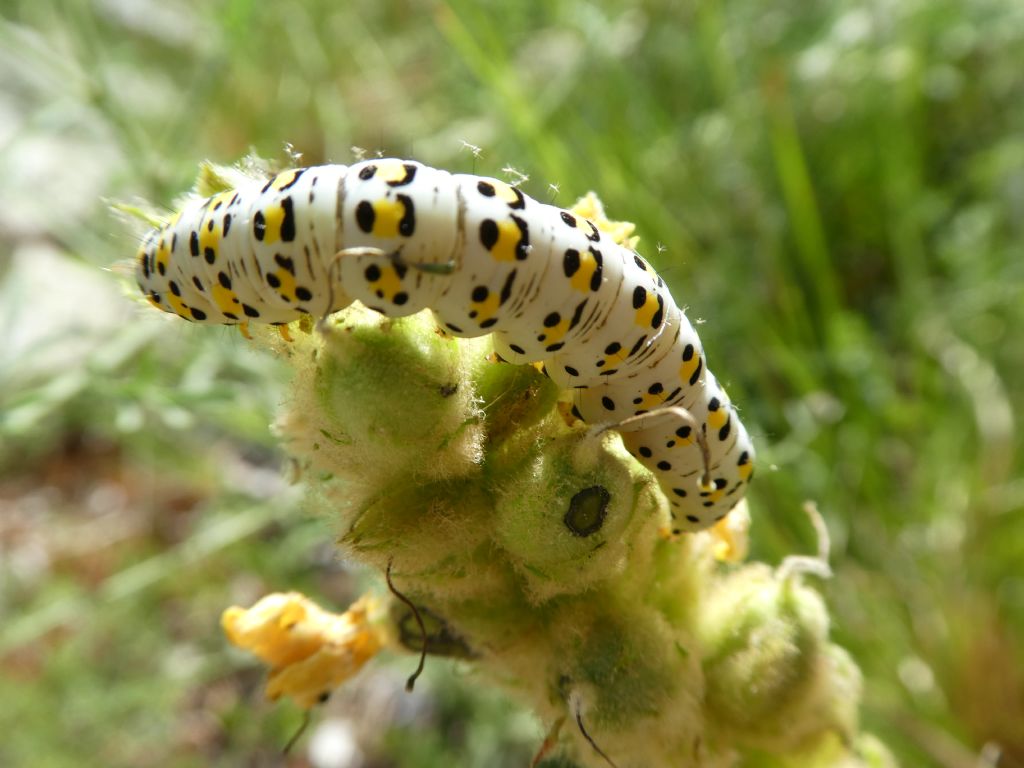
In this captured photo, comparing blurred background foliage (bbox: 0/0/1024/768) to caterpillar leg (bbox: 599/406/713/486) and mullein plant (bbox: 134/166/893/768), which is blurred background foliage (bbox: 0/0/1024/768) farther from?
caterpillar leg (bbox: 599/406/713/486)

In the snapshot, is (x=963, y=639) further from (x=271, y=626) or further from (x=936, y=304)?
(x=271, y=626)

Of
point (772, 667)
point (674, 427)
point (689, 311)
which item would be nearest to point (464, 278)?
point (674, 427)

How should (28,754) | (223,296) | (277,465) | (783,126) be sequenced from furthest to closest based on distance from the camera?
(277,465)
(28,754)
(783,126)
(223,296)

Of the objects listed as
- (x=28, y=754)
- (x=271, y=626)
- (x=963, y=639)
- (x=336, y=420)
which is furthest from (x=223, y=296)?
(x=28, y=754)

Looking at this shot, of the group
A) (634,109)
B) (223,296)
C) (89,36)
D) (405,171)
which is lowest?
(634,109)

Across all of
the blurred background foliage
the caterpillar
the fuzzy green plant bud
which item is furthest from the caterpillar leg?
the blurred background foliage

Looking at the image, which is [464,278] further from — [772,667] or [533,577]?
[772,667]
